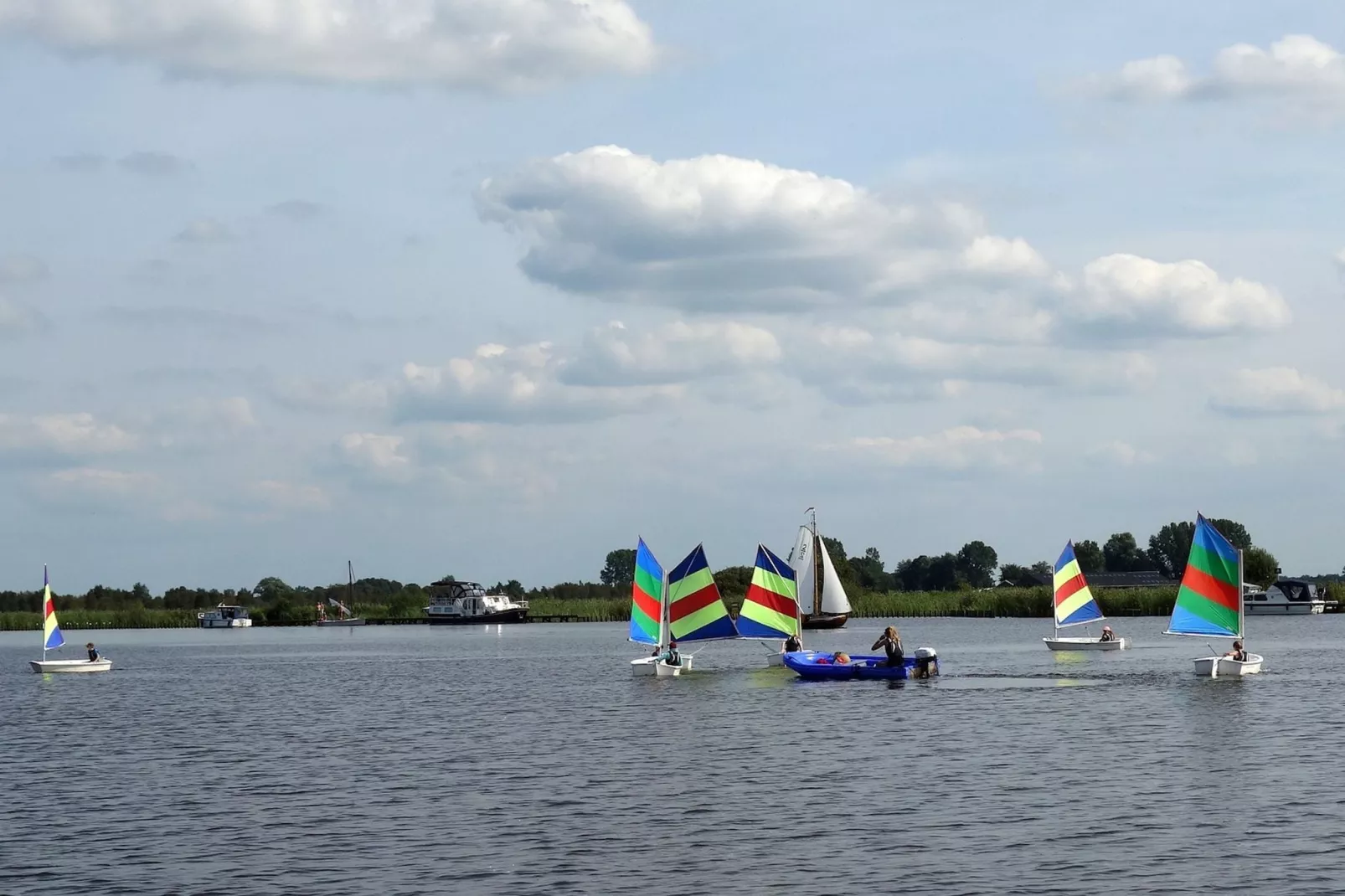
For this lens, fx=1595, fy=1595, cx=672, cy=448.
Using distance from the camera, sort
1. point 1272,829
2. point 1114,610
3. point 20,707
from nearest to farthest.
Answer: point 1272,829
point 20,707
point 1114,610

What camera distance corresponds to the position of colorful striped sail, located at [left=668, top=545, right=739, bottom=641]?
Result: 73.3m

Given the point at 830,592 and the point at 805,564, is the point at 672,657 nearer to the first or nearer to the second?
the point at 805,564

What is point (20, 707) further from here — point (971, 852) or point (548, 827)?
point (971, 852)

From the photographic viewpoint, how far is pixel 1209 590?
66438 millimetres

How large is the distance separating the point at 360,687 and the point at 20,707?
15.9 metres

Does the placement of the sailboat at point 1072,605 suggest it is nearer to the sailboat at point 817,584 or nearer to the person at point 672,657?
the person at point 672,657

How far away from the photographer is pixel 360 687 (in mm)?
78938

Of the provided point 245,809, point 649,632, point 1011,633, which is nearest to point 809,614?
point 1011,633

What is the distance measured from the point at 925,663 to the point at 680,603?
1194 centimetres

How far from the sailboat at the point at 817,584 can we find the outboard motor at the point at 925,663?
56.8 metres

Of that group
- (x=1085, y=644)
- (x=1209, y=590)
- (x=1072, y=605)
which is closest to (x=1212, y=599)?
(x=1209, y=590)

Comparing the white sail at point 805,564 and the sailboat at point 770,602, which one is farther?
the white sail at point 805,564

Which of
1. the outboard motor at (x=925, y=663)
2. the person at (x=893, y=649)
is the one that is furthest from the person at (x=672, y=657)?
the outboard motor at (x=925, y=663)

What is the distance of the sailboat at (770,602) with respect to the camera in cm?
7388
